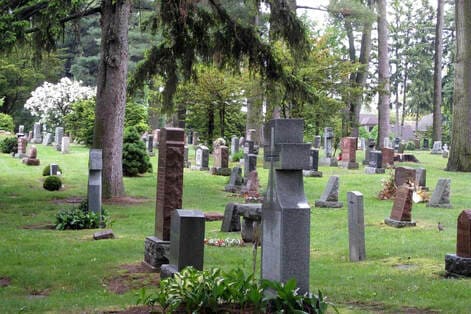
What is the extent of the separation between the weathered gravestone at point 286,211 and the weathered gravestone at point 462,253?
3028mm

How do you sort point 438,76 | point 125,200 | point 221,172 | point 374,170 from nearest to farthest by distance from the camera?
point 125,200
point 221,172
point 374,170
point 438,76

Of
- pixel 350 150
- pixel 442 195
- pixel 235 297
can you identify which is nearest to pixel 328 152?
pixel 350 150

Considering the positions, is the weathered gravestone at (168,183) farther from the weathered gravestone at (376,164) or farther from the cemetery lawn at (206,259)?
the weathered gravestone at (376,164)

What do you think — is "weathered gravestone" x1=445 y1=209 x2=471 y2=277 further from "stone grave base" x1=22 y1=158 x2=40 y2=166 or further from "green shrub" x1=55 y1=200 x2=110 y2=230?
"stone grave base" x1=22 y1=158 x2=40 y2=166

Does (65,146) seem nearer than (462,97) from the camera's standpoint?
No

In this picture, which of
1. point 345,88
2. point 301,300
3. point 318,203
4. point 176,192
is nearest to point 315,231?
point 318,203

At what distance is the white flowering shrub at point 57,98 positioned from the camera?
40562 millimetres

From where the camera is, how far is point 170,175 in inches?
358

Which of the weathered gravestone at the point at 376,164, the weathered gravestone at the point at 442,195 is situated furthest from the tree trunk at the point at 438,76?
the weathered gravestone at the point at 442,195

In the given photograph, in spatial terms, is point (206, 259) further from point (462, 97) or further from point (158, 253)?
point (462, 97)

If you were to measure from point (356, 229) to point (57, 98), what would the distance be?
34282 millimetres

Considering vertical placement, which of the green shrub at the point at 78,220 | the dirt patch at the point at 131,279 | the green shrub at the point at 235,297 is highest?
the green shrub at the point at 235,297

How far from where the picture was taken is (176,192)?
9141mm

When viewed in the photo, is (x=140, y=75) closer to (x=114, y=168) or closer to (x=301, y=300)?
(x=114, y=168)
